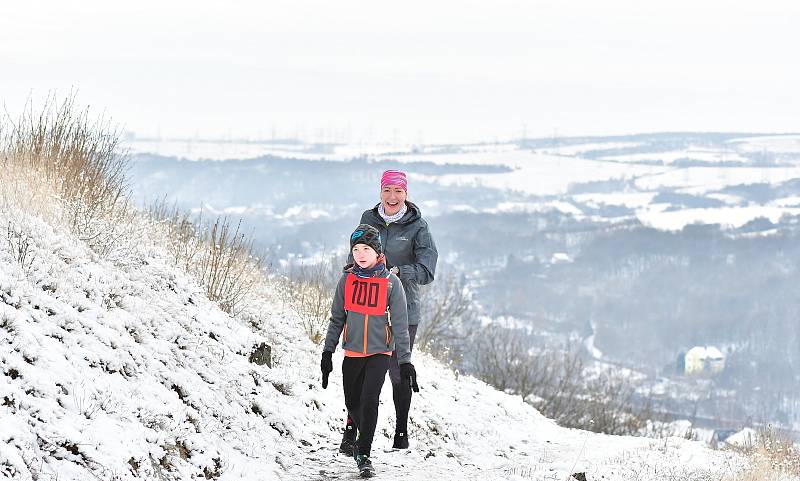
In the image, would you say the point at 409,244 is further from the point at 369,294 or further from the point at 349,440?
Answer: the point at 349,440

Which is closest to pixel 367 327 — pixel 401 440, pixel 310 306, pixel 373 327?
pixel 373 327

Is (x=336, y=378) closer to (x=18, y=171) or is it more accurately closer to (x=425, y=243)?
(x=425, y=243)

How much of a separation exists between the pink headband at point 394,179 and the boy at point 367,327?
1.88ft

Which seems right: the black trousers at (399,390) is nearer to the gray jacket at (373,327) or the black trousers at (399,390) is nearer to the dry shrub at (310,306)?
the gray jacket at (373,327)

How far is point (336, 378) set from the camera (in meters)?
8.62

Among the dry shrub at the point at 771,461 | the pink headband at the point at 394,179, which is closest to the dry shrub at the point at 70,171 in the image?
the pink headband at the point at 394,179

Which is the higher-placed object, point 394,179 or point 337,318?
point 394,179

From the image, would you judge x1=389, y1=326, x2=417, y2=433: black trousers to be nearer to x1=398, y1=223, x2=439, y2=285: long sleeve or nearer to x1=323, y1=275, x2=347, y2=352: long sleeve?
x1=398, y1=223, x2=439, y2=285: long sleeve

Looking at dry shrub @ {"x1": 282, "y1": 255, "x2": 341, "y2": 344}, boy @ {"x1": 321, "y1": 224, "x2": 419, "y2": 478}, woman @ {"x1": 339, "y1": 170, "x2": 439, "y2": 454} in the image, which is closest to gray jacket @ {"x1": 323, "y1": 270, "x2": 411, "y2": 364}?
boy @ {"x1": 321, "y1": 224, "x2": 419, "y2": 478}

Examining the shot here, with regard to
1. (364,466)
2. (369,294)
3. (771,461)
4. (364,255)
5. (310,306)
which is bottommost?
(771,461)

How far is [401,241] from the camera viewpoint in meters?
6.25

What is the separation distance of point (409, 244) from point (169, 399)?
2102 mm

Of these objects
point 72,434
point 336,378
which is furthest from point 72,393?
point 336,378

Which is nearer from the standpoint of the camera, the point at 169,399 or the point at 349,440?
the point at 169,399
